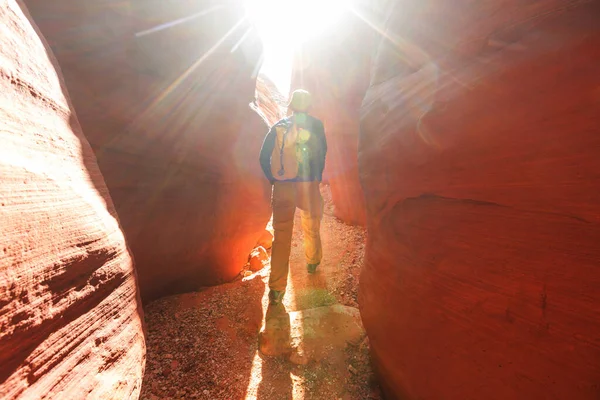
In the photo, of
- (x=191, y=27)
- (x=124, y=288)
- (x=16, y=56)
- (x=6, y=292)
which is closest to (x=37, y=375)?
(x=6, y=292)

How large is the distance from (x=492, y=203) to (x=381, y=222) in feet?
3.04

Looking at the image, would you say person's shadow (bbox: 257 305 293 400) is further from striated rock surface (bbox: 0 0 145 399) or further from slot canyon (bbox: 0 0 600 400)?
striated rock surface (bbox: 0 0 145 399)

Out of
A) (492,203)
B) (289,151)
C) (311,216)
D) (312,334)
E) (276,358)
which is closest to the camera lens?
(492,203)

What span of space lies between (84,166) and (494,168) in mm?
2390

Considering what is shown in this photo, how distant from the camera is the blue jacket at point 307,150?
12.2 feet

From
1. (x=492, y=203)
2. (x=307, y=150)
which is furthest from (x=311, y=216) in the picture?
(x=492, y=203)

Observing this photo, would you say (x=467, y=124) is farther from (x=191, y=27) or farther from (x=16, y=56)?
(x=191, y=27)

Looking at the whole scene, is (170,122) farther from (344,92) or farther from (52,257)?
(344,92)

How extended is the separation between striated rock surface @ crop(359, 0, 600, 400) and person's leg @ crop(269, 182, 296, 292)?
1.67 m

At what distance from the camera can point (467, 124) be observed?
1523 millimetres

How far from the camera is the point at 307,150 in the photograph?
3754mm

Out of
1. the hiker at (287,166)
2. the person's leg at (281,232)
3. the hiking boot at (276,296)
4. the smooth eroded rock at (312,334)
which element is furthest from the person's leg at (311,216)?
the smooth eroded rock at (312,334)

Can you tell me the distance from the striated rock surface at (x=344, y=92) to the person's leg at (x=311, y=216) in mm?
2520

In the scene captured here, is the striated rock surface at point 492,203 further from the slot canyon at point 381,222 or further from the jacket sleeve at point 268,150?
the jacket sleeve at point 268,150
